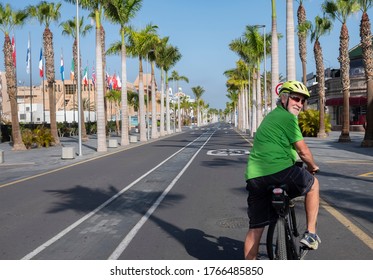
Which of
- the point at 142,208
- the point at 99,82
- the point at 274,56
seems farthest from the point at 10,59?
the point at 142,208

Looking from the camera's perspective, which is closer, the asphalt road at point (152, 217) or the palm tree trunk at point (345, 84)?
the asphalt road at point (152, 217)

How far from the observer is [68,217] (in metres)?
7.70

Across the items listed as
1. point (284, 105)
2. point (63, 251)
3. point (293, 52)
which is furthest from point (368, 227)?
point (293, 52)

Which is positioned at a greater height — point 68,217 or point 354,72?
point 354,72

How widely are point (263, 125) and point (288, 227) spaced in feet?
3.12

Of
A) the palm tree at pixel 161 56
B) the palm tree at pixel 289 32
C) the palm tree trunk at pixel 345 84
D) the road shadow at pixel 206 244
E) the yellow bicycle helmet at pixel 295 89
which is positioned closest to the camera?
the yellow bicycle helmet at pixel 295 89

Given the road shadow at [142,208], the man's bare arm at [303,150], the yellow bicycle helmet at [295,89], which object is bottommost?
the road shadow at [142,208]

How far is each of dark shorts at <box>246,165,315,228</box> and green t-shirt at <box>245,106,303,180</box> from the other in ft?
0.18

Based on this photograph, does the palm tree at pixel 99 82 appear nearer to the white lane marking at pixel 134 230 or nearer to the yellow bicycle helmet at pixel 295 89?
the white lane marking at pixel 134 230

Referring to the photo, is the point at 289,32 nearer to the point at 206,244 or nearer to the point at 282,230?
the point at 206,244

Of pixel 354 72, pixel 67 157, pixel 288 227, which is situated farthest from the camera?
pixel 354 72

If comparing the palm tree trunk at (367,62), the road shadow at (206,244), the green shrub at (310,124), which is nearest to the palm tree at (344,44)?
the palm tree trunk at (367,62)

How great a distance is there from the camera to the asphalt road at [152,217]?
5.42 m
